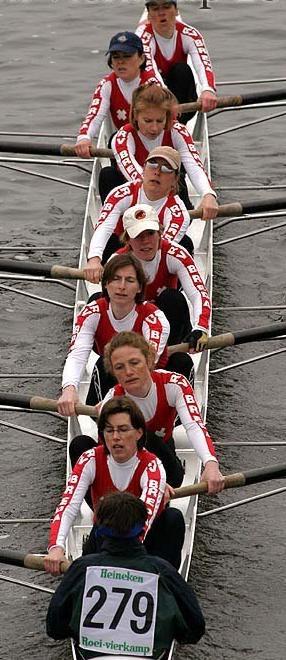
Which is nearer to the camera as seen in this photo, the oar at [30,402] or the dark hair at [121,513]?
the dark hair at [121,513]

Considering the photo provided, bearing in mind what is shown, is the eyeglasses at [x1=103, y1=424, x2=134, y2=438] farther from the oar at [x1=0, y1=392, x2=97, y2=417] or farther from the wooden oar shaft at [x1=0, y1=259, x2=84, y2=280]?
the wooden oar shaft at [x1=0, y1=259, x2=84, y2=280]

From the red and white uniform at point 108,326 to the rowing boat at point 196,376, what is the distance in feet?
1.72

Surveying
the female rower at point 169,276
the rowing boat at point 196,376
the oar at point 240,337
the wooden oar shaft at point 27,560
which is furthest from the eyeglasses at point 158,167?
the wooden oar shaft at point 27,560

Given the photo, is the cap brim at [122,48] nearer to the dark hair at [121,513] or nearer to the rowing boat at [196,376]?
the rowing boat at [196,376]

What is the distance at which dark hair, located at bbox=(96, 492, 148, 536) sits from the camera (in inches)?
287

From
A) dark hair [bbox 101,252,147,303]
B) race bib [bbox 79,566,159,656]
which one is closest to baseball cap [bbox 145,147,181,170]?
dark hair [bbox 101,252,147,303]

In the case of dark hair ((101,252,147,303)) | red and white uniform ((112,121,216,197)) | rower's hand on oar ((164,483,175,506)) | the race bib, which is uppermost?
red and white uniform ((112,121,216,197))

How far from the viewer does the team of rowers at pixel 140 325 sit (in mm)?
8484

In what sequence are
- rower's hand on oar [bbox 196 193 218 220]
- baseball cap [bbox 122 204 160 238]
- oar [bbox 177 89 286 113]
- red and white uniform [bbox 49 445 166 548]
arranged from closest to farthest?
1. red and white uniform [bbox 49 445 166 548]
2. baseball cap [bbox 122 204 160 238]
3. rower's hand on oar [bbox 196 193 218 220]
4. oar [bbox 177 89 286 113]

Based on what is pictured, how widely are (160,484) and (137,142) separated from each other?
12.3ft

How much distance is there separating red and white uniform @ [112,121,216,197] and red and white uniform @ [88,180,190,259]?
0.75 meters

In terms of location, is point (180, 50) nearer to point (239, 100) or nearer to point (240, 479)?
point (239, 100)

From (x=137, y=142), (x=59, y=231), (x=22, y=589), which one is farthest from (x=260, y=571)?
(x=59, y=231)

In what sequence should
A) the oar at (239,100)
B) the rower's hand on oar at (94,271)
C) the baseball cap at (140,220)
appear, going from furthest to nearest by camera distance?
the oar at (239,100) < the rower's hand on oar at (94,271) < the baseball cap at (140,220)
